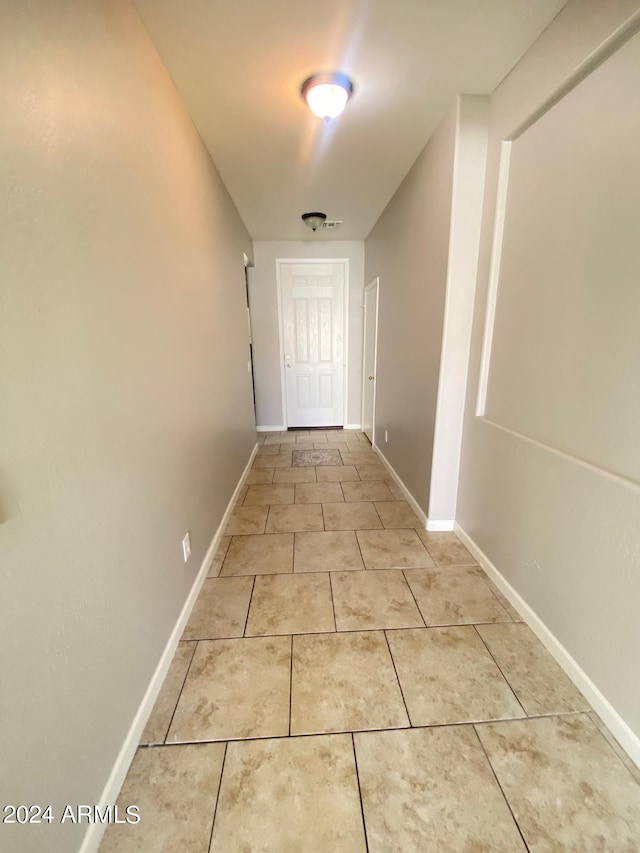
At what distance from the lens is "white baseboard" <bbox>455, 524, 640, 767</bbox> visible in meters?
1.08

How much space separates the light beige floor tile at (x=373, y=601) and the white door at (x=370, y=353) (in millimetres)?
2354

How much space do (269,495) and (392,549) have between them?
1199 millimetres

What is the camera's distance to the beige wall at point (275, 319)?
168 inches

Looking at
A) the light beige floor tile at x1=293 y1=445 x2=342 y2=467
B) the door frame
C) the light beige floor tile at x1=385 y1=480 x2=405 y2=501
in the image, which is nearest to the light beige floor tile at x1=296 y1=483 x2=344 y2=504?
the light beige floor tile at x1=385 y1=480 x2=405 y2=501

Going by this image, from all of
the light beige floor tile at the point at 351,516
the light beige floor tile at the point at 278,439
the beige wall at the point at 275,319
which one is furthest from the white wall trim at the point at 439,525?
the beige wall at the point at 275,319

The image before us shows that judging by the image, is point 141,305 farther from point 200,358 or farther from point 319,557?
point 319,557

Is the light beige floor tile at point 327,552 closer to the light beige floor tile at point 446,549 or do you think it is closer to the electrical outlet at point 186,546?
the light beige floor tile at point 446,549

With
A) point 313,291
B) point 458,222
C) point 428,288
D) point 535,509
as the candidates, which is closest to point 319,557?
point 535,509

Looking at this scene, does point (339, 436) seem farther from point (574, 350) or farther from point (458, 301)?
point (574, 350)

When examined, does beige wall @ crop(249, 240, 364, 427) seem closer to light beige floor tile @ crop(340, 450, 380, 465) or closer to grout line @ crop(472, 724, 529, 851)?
light beige floor tile @ crop(340, 450, 380, 465)

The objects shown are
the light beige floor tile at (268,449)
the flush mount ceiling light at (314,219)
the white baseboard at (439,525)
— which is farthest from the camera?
the light beige floor tile at (268,449)

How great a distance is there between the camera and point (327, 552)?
2092 millimetres

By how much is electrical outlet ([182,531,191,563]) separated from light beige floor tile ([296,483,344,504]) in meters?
1.17

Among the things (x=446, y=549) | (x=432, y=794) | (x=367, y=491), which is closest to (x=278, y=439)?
(x=367, y=491)
